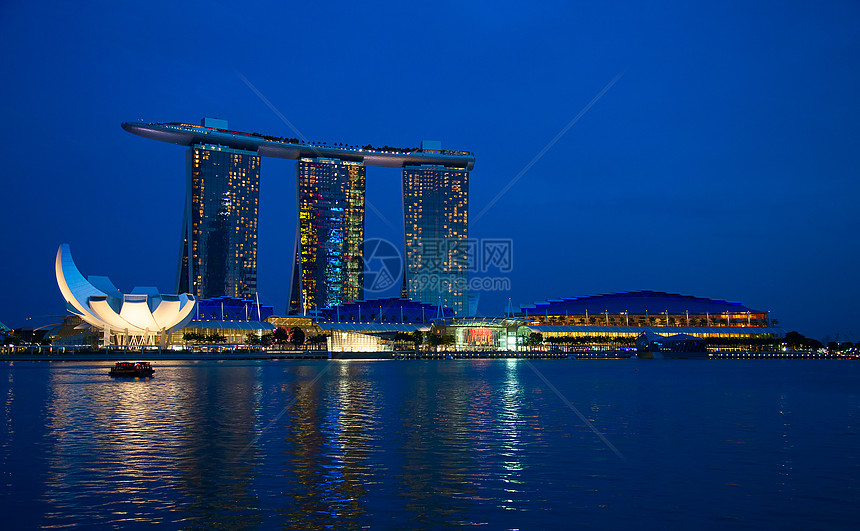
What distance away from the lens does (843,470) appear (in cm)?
2297

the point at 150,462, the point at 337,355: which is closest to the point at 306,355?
the point at 337,355

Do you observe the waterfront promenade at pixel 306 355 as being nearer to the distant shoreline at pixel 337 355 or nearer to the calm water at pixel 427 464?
the distant shoreline at pixel 337 355

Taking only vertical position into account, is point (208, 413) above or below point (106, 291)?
below

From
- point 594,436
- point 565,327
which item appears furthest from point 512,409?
point 565,327

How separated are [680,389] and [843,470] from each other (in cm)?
3718

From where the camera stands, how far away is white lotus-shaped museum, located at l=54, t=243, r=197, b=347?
133 m

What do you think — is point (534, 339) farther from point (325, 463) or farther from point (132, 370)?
point (325, 463)

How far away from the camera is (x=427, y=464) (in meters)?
23.9

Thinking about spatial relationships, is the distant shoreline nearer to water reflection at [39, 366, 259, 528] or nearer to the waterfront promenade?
the waterfront promenade

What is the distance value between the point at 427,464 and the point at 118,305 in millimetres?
125823

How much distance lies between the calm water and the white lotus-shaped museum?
3706 inches

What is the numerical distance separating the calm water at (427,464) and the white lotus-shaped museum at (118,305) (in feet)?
309

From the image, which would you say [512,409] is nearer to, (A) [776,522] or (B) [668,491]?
(B) [668,491]

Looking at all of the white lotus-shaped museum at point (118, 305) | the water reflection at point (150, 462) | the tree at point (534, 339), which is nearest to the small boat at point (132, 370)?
the water reflection at point (150, 462)
